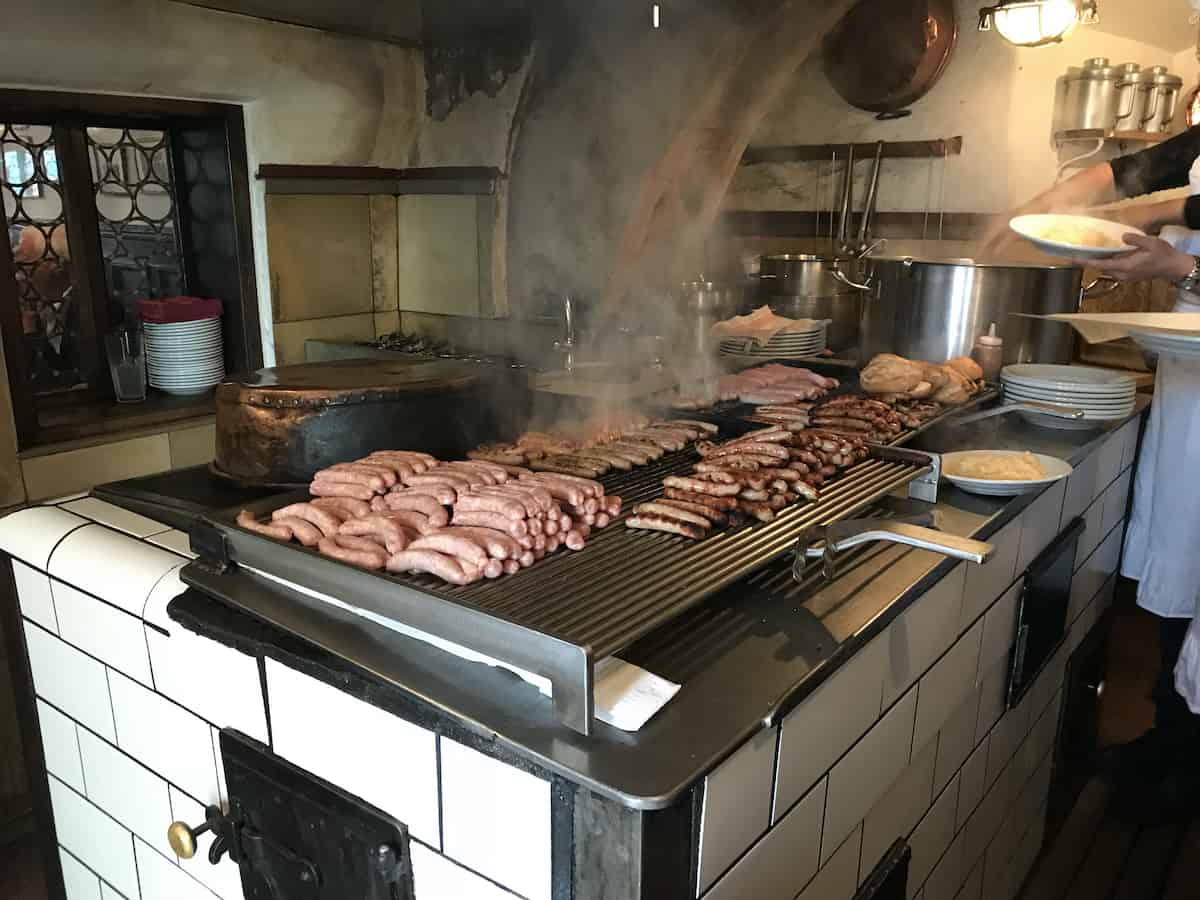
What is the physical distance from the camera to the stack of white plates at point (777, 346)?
10.5 feet

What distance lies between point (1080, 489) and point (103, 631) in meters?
2.37

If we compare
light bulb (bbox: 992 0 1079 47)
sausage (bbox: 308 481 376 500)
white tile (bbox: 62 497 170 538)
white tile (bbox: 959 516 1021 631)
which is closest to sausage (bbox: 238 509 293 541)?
sausage (bbox: 308 481 376 500)

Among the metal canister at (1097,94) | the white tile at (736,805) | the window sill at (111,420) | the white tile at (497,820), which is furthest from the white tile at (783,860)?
the metal canister at (1097,94)

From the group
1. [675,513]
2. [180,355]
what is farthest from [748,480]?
[180,355]

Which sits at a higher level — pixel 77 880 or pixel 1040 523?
pixel 1040 523

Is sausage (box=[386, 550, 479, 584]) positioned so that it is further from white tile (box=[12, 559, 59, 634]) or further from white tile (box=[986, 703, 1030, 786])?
white tile (box=[986, 703, 1030, 786])

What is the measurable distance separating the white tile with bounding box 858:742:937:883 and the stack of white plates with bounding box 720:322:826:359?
1666 millimetres

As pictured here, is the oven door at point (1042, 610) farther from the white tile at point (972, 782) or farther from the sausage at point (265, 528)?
the sausage at point (265, 528)

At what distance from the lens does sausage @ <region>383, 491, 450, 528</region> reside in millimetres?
1498

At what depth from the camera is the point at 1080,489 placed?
8.02ft

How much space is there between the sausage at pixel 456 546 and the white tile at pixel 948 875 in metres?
1.34

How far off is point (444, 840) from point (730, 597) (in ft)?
1.85

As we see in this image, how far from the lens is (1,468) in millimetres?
2703

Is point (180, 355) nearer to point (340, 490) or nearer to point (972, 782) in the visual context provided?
point (340, 490)
